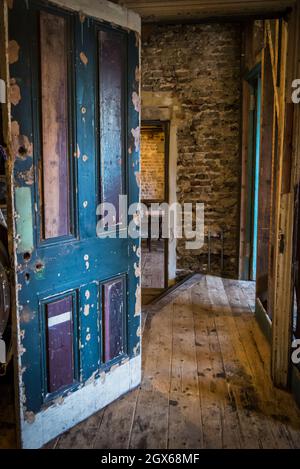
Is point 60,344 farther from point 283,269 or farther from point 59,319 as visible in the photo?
point 283,269

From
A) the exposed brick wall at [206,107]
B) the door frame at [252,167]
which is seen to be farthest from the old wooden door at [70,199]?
the exposed brick wall at [206,107]

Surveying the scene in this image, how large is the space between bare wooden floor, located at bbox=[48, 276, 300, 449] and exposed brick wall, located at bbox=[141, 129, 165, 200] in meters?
8.02

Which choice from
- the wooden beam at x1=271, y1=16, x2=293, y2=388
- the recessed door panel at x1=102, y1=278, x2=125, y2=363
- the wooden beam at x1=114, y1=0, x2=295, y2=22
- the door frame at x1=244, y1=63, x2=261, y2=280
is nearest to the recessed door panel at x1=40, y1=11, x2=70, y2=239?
the recessed door panel at x1=102, y1=278, x2=125, y2=363

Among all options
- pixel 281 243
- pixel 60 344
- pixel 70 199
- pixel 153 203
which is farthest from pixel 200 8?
pixel 153 203

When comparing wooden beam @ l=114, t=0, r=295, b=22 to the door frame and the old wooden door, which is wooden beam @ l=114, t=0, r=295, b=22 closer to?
the old wooden door

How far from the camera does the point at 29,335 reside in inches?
81.0

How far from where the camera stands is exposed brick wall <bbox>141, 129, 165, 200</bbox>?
11.8 m

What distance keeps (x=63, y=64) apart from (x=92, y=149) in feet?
1.48

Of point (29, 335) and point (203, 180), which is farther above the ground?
point (203, 180)

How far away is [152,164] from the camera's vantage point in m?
11.8

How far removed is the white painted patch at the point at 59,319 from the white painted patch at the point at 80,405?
1.43 feet
